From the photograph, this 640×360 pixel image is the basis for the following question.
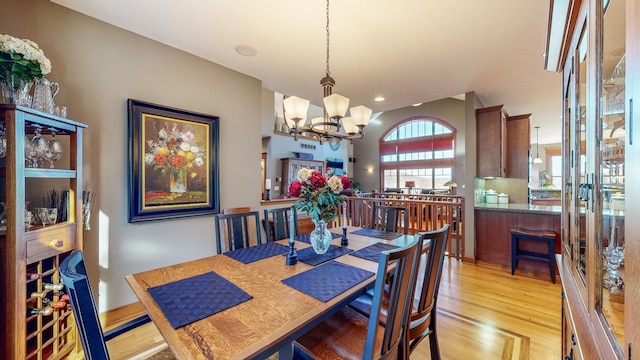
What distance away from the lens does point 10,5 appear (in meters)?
1.86

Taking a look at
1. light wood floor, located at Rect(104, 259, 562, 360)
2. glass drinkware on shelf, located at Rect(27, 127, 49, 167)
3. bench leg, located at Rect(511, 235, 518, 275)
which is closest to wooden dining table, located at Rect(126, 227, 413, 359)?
light wood floor, located at Rect(104, 259, 562, 360)

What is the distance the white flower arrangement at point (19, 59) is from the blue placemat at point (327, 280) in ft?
6.61

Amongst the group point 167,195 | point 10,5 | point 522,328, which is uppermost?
point 10,5

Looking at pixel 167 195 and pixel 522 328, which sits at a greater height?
pixel 167 195

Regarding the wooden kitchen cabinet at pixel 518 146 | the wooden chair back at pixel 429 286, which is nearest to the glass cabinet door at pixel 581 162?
the wooden chair back at pixel 429 286

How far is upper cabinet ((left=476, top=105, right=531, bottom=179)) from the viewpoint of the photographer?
4008 mm

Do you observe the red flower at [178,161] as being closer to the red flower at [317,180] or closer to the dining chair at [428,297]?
the red flower at [317,180]

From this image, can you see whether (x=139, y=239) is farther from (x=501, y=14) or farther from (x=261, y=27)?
(x=501, y=14)

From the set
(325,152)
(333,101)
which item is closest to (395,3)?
(333,101)

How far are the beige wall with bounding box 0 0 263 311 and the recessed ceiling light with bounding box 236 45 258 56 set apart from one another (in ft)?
1.62

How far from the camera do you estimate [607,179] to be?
773mm

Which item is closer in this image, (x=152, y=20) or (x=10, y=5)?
(x=10, y=5)

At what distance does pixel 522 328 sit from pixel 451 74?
288 cm

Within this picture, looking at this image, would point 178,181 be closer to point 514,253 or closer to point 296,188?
point 296,188
